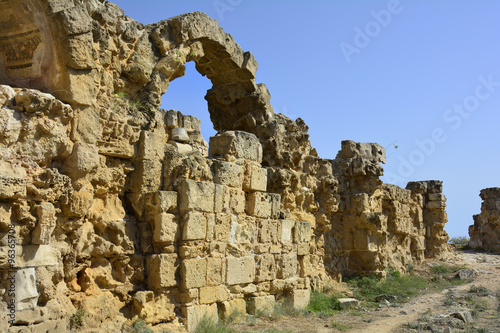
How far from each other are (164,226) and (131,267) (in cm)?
62

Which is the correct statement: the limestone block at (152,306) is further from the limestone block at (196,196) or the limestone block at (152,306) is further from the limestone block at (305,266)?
the limestone block at (305,266)

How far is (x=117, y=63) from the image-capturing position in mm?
6133

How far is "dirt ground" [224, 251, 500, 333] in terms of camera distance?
7129mm

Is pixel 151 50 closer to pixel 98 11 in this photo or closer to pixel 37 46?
pixel 98 11

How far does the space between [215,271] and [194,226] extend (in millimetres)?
776

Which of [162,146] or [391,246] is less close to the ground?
[162,146]

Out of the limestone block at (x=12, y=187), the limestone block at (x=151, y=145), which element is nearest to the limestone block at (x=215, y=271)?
the limestone block at (x=151, y=145)

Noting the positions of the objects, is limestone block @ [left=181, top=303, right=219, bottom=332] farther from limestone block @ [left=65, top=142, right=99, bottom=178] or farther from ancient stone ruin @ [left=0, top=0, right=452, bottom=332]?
limestone block @ [left=65, top=142, right=99, bottom=178]

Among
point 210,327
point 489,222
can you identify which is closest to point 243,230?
point 210,327

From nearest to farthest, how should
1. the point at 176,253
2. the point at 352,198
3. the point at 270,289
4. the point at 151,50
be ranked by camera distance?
the point at 176,253
the point at 151,50
the point at 270,289
the point at 352,198

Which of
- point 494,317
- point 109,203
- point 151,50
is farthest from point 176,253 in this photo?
point 494,317

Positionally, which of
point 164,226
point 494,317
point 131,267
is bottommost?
point 494,317

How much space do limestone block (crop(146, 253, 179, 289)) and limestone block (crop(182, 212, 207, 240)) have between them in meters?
0.34

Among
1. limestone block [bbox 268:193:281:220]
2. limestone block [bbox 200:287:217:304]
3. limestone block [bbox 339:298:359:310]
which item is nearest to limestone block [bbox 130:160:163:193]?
limestone block [bbox 200:287:217:304]
